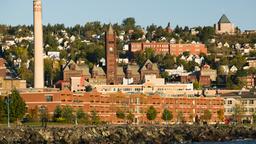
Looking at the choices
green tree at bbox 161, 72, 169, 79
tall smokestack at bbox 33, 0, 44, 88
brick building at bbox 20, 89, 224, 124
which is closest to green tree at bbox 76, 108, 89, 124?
brick building at bbox 20, 89, 224, 124

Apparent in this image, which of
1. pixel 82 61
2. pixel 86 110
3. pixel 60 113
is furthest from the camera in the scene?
pixel 82 61

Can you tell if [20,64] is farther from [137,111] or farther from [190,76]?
[137,111]

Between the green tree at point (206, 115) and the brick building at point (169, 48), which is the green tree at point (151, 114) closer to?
the green tree at point (206, 115)

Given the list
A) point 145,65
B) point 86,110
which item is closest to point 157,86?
point 145,65

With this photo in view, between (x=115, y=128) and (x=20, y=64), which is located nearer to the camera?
(x=115, y=128)

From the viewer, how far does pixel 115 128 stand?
7919 cm

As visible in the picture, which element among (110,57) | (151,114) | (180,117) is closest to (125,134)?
(151,114)

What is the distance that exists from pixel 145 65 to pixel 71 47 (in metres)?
32.1

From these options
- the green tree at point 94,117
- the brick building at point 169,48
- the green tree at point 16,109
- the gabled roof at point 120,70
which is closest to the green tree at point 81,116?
the green tree at point 94,117

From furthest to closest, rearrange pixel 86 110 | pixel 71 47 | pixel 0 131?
pixel 71 47
pixel 86 110
pixel 0 131

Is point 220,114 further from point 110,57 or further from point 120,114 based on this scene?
point 110,57

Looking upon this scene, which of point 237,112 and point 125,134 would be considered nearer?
point 125,134

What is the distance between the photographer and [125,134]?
250ft

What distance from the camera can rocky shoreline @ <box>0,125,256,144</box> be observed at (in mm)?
69750
